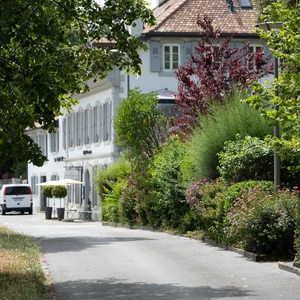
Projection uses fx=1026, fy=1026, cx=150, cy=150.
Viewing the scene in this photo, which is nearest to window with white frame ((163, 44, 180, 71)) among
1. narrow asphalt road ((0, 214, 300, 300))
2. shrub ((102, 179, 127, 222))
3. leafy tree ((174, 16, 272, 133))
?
shrub ((102, 179, 127, 222))

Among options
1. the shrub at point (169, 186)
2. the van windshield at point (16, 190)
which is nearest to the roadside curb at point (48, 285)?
the shrub at point (169, 186)

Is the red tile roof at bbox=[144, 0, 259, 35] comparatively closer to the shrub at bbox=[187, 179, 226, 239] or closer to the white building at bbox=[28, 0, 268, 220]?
the white building at bbox=[28, 0, 268, 220]

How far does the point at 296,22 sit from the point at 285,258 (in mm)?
5917

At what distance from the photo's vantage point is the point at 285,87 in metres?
19.2

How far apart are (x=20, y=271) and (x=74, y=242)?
1121 centimetres

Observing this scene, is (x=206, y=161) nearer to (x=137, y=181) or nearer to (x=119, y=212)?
(x=137, y=181)

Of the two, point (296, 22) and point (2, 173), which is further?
point (2, 173)

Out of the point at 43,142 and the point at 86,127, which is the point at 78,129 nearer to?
the point at 86,127

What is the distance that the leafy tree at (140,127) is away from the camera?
1658 inches

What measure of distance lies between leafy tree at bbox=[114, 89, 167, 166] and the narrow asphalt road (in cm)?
1356

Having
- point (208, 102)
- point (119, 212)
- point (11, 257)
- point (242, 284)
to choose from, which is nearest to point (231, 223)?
point (11, 257)

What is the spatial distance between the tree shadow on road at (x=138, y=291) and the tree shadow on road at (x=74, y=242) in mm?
8615

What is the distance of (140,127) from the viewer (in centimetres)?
4216

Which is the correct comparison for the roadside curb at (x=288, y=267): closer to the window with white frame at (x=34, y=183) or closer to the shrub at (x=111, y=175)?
the shrub at (x=111, y=175)
